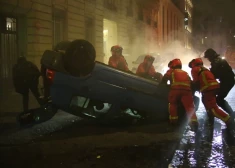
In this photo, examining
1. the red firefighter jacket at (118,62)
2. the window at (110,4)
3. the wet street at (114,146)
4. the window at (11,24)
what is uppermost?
the window at (110,4)

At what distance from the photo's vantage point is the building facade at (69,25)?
11.2 metres

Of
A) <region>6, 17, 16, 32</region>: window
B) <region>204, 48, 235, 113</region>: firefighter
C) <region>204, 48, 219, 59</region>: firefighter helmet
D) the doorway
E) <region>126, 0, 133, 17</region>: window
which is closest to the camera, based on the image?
<region>204, 48, 235, 113</region>: firefighter

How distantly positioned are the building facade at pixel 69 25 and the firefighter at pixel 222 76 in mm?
7200

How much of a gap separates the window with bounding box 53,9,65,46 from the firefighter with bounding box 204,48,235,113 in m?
8.40

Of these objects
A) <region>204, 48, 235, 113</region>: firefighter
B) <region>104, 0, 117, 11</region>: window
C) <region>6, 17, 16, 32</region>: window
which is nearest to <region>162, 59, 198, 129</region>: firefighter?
<region>204, 48, 235, 113</region>: firefighter

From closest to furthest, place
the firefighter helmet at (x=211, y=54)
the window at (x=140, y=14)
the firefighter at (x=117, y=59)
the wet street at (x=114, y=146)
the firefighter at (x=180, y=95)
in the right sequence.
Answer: the wet street at (x=114, y=146), the firefighter at (x=180, y=95), the firefighter helmet at (x=211, y=54), the firefighter at (x=117, y=59), the window at (x=140, y=14)

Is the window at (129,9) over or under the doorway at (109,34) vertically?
over

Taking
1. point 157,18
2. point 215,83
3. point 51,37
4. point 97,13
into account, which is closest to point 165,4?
point 157,18

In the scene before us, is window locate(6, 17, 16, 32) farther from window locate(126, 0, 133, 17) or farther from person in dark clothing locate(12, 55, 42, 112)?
window locate(126, 0, 133, 17)

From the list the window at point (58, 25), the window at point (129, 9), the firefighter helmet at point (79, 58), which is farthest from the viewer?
the window at point (129, 9)

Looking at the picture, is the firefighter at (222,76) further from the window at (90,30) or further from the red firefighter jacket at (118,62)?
the window at (90,30)

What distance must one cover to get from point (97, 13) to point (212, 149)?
45.2 feet

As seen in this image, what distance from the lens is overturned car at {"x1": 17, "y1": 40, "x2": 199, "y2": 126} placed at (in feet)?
16.7

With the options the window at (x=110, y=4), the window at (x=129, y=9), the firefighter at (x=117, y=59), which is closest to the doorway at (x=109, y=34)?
the window at (x=110, y=4)
